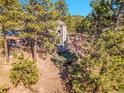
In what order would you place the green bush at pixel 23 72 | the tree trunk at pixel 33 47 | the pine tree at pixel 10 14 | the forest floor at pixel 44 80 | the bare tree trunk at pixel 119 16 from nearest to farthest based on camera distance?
the bare tree trunk at pixel 119 16 → the green bush at pixel 23 72 → the forest floor at pixel 44 80 → the pine tree at pixel 10 14 → the tree trunk at pixel 33 47

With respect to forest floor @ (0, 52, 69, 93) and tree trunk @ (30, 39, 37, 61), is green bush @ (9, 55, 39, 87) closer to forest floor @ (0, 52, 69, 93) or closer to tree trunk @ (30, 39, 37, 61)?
forest floor @ (0, 52, 69, 93)

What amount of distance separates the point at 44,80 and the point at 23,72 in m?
7.31

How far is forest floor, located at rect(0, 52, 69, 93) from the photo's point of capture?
33094 mm

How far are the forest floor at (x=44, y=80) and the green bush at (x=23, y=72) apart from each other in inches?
89.6

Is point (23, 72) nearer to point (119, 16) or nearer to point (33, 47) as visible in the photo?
point (119, 16)

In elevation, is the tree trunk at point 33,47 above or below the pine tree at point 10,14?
below

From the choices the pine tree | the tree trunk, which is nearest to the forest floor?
the tree trunk

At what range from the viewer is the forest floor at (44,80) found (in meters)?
33.1

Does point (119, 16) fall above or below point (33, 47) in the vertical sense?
above

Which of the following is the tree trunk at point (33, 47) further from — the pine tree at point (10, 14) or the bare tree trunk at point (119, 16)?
the bare tree trunk at point (119, 16)

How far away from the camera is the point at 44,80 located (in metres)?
36.9

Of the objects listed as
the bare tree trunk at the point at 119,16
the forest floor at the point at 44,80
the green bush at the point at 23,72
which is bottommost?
the forest floor at the point at 44,80

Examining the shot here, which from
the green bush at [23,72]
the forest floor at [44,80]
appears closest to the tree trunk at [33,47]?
the forest floor at [44,80]

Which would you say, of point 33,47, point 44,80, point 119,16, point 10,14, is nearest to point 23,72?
point 44,80
